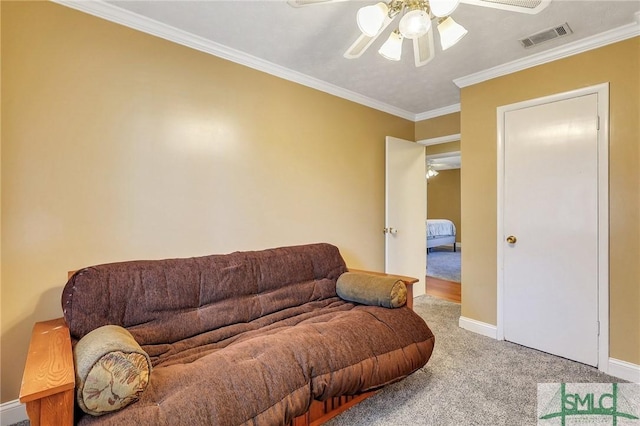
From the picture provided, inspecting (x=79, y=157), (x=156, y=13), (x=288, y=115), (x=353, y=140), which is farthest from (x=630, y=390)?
(x=156, y=13)

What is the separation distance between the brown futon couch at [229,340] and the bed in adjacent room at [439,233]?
5240 mm

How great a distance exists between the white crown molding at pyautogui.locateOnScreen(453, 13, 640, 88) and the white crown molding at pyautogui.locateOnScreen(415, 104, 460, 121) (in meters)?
0.68

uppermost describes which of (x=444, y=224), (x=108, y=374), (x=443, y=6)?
(x=443, y=6)

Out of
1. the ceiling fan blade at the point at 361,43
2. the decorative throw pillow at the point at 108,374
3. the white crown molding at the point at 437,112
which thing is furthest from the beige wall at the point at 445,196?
the decorative throw pillow at the point at 108,374

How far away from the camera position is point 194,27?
6.76 ft

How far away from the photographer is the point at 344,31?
6.83 ft

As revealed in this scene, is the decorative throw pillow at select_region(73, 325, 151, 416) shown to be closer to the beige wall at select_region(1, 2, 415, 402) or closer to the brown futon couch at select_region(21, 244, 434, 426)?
the brown futon couch at select_region(21, 244, 434, 426)

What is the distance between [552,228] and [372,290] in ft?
5.15

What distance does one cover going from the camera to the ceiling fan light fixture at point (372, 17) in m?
1.37

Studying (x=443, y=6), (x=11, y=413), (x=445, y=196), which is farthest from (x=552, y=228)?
(x=445, y=196)

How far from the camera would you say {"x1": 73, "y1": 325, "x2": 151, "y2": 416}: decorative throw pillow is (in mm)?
1028

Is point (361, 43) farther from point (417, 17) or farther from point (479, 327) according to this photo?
point (479, 327)

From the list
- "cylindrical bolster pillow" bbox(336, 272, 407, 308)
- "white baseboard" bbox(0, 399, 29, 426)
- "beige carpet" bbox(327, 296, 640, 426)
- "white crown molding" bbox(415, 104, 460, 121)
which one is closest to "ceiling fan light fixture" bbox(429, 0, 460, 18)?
"cylindrical bolster pillow" bbox(336, 272, 407, 308)

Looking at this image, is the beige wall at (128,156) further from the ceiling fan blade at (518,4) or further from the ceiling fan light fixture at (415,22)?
the ceiling fan blade at (518,4)
